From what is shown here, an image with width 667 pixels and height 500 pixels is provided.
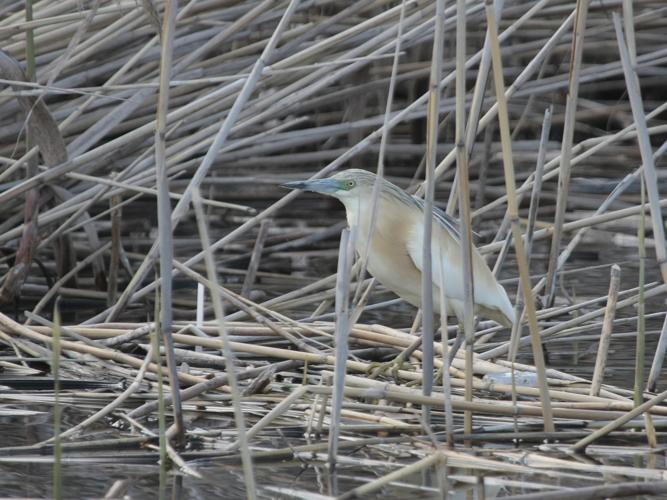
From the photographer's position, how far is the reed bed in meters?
2.32

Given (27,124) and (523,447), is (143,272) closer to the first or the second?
(27,124)

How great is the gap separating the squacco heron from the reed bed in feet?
0.36

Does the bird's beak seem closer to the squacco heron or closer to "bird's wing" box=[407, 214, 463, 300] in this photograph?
the squacco heron

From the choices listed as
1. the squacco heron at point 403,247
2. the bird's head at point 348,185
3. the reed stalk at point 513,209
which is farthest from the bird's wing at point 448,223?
the reed stalk at point 513,209

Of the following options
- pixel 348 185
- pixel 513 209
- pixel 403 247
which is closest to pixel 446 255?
pixel 403 247

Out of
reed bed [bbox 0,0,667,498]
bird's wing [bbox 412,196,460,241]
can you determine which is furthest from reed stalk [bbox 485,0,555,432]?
bird's wing [bbox 412,196,460,241]

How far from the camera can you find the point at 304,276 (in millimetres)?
4949

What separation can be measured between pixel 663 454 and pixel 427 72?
278cm

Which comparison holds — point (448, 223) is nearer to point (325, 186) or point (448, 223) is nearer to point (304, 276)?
point (325, 186)

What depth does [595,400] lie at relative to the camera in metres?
2.74

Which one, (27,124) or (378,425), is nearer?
(378,425)

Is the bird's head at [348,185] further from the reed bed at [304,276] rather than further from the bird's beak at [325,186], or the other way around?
the reed bed at [304,276]

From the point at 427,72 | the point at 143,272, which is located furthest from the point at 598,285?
the point at 143,272

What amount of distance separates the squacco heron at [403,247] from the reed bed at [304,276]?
111 millimetres
